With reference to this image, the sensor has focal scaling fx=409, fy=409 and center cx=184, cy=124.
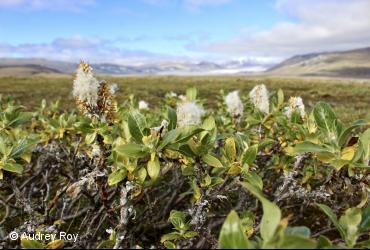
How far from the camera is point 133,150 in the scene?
7.93ft

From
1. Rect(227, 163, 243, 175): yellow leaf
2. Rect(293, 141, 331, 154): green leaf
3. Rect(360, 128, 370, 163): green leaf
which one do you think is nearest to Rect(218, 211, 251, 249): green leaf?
Rect(293, 141, 331, 154): green leaf

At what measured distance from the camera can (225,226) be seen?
133 cm

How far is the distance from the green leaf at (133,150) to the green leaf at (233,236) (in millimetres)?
1168

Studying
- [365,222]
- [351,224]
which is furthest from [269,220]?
[365,222]

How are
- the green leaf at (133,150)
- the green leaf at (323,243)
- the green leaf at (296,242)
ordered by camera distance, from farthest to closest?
the green leaf at (133,150)
the green leaf at (323,243)
the green leaf at (296,242)

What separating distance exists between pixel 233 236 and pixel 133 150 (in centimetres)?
121

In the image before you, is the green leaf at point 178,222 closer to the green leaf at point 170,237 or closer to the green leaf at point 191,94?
the green leaf at point 170,237

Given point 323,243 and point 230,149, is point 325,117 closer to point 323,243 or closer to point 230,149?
point 230,149

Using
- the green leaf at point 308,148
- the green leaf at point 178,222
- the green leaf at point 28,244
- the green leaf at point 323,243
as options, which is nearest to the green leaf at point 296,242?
the green leaf at point 323,243

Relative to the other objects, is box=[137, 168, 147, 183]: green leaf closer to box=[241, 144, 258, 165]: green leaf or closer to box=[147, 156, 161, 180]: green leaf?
box=[147, 156, 161, 180]: green leaf

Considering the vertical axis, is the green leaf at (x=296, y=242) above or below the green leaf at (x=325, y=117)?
below

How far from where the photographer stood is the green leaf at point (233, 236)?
1308mm

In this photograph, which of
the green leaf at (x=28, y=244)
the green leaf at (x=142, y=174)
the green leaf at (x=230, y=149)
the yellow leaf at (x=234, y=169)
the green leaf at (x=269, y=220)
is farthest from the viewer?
the green leaf at (x=230, y=149)

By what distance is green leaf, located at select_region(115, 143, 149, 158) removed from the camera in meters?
2.39
